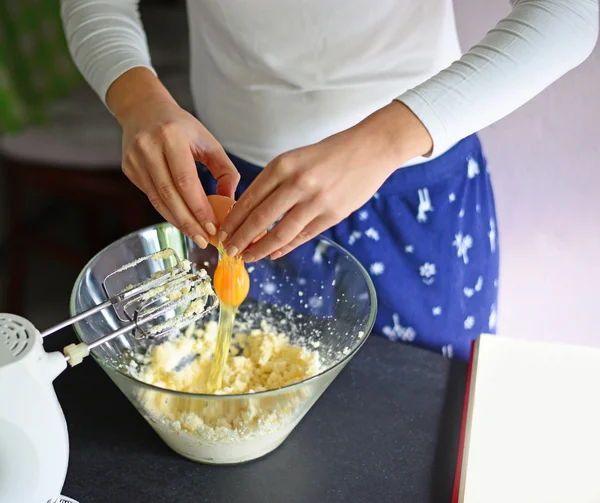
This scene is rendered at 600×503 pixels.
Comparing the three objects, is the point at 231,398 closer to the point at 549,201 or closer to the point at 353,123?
the point at 353,123

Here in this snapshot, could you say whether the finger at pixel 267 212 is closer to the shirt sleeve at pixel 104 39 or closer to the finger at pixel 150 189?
the finger at pixel 150 189

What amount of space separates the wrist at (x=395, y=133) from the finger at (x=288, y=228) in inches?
4.2

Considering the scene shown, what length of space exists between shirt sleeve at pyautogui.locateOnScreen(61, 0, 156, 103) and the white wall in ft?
1.91

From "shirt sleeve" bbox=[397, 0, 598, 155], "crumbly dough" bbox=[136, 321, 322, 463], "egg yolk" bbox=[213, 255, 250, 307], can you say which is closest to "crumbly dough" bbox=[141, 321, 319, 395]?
"crumbly dough" bbox=[136, 321, 322, 463]

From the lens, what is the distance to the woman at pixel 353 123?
2.62ft

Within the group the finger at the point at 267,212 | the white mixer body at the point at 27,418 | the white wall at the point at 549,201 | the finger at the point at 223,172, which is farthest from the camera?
the white wall at the point at 549,201

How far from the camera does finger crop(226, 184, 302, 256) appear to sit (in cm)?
76

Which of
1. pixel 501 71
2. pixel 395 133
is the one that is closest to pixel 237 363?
pixel 395 133

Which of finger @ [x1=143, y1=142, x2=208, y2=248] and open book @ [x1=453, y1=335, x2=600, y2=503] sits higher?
finger @ [x1=143, y1=142, x2=208, y2=248]

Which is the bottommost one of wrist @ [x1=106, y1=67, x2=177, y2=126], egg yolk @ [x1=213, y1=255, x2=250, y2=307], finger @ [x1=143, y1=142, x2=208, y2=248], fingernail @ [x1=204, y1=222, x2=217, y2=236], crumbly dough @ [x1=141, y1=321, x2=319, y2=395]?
crumbly dough @ [x1=141, y1=321, x2=319, y2=395]

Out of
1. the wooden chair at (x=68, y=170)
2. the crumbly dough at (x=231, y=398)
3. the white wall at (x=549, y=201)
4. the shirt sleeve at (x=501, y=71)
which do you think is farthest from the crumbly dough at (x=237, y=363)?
the wooden chair at (x=68, y=170)

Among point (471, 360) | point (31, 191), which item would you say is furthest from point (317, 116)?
point (31, 191)

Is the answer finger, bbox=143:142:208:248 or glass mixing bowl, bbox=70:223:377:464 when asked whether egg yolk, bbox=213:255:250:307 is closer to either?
finger, bbox=143:142:208:248

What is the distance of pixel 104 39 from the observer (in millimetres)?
1018
